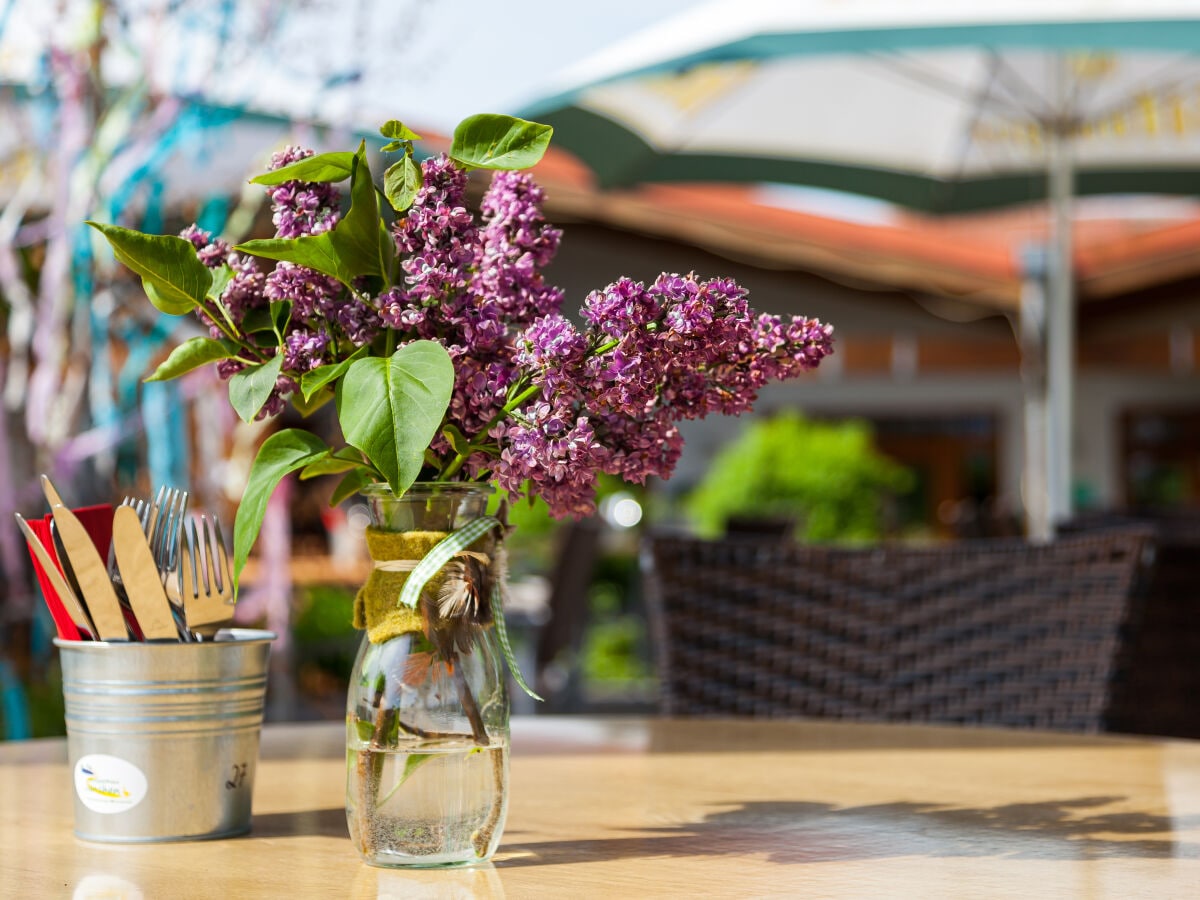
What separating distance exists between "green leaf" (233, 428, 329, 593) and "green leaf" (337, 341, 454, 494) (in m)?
0.06

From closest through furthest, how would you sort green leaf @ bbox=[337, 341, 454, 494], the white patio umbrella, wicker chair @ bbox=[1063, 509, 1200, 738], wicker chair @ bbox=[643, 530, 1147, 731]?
green leaf @ bbox=[337, 341, 454, 494]
wicker chair @ bbox=[643, 530, 1147, 731]
wicker chair @ bbox=[1063, 509, 1200, 738]
the white patio umbrella

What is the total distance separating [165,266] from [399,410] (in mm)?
181

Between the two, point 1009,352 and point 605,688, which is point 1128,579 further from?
point 1009,352

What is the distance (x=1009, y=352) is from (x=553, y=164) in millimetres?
8725

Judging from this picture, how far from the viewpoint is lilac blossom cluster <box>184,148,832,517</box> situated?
0.74 metres

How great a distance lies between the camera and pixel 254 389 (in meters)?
0.78

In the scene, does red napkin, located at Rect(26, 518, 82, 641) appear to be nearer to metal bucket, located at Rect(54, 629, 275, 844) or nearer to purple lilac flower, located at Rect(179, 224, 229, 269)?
metal bucket, located at Rect(54, 629, 275, 844)

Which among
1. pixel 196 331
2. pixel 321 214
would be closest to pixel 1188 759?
pixel 321 214

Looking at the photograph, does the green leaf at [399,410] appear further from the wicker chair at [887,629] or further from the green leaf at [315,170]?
the wicker chair at [887,629]

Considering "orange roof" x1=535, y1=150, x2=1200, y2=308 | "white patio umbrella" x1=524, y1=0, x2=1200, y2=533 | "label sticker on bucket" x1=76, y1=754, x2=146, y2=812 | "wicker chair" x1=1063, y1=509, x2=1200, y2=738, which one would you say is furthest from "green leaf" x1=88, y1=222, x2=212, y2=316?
"orange roof" x1=535, y1=150, x2=1200, y2=308

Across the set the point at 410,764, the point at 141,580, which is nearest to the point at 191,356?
the point at 141,580

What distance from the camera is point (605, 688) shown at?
19.8ft

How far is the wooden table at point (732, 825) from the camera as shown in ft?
2.47

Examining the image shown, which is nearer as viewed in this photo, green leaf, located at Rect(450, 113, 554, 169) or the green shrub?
green leaf, located at Rect(450, 113, 554, 169)
